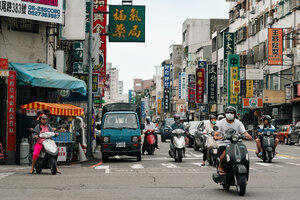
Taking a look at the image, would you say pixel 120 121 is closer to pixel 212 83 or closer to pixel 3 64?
pixel 3 64

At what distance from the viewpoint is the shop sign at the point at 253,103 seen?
187 feet

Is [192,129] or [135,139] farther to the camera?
[192,129]

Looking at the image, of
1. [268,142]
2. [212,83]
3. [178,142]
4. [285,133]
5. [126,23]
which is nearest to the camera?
[268,142]

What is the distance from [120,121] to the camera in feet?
74.5

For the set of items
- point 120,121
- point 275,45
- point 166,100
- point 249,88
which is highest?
point 275,45

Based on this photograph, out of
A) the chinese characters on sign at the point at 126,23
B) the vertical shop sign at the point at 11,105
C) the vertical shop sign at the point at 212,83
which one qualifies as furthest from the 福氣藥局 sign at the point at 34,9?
the vertical shop sign at the point at 212,83

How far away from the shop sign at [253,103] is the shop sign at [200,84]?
13.5m

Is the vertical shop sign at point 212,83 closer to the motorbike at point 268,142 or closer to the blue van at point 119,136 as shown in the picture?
the blue van at point 119,136

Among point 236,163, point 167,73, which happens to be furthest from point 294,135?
point 167,73

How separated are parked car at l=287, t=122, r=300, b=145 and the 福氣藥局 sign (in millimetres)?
24417

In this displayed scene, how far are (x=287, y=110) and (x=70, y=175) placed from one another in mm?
43220

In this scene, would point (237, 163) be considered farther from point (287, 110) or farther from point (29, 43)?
point (287, 110)

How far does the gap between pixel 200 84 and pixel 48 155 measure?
58.1 m

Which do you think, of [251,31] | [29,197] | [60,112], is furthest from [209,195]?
[251,31]
